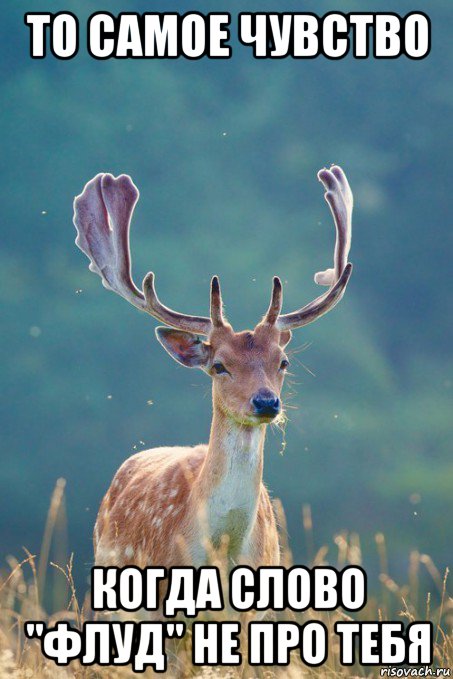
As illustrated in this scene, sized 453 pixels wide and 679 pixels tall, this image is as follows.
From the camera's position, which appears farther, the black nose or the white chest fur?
the white chest fur

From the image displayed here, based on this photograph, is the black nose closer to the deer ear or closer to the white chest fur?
the white chest fur

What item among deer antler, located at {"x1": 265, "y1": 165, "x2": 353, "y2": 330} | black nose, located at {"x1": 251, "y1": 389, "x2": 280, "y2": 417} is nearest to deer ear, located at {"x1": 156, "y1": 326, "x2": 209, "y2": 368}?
deer antler, located at {"x1": 265, "y1": 165, "x2": 353, "y2": 330}

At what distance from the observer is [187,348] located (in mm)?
6598

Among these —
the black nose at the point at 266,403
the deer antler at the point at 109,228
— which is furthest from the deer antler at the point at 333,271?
the deer antler at the point at 109,228

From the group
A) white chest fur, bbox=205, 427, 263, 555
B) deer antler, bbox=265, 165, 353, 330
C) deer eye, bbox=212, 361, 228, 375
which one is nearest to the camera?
white chest fur, bbox=205, 427, 263, 555

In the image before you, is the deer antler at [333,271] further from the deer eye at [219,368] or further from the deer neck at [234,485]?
the deer neck at [234,485]

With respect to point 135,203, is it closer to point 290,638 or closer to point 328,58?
point 328,58

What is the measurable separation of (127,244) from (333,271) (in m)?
1.87

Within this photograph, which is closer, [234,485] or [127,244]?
[234,485]

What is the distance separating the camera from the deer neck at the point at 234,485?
6.03 m

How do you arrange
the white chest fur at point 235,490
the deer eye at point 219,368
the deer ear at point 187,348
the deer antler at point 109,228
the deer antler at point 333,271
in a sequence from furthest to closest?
1. the deer antler at point 109,228
2. the deer antler at point 333,271
3. the deer ear at point 187,348
4. the deer eye at point 219,368
5. the white chest fur at point 235,490

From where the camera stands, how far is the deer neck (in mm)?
6031

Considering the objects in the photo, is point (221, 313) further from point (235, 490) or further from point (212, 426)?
point (235, 490)

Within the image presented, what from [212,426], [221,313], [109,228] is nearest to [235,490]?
[212,426]
